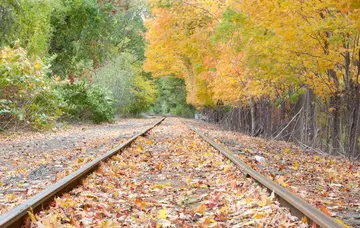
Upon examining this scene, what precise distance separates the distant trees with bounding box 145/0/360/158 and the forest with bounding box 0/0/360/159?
4cm

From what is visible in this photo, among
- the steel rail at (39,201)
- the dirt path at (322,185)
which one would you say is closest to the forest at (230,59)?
Result: the dirt path at (322,185)

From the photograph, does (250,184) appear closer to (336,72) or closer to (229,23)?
(336,72)

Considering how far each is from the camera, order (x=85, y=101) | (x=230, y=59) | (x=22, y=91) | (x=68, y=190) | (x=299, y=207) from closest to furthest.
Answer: (x=299, y=207), (x=68, y=190), (x=22, y=91), (x=230, y=59), (x=85, y=101)

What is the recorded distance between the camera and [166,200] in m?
5.80

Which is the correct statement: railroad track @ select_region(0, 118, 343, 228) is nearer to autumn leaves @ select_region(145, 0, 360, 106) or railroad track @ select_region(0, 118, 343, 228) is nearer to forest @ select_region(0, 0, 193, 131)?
autumn leaves @ select_region(145, 0, 360, 106)

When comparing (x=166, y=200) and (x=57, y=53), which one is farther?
(x=57, y=53)

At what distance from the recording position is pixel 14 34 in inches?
843

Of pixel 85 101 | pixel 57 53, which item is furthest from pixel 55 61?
pixel 85 101

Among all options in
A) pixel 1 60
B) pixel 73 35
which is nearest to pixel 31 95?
pixel 1 60

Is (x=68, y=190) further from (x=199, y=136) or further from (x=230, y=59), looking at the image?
(x=230, y=59)

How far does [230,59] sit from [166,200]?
16531 millimetres

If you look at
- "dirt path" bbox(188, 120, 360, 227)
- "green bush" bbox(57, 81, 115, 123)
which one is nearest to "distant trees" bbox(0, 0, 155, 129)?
"green bush" bbox(57, 81, 115, 123)

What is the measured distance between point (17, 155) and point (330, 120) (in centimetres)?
1066

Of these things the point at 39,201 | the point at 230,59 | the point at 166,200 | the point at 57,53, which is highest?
the point at 57,53
